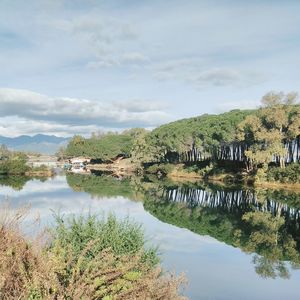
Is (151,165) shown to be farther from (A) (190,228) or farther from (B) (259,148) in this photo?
(A) (190,228)

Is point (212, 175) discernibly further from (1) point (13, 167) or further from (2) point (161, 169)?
(1) point (13, 167)

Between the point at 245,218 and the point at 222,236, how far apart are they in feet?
27.1

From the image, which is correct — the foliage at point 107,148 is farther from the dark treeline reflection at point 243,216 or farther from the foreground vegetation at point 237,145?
the dark treeline reflection at point 243,216

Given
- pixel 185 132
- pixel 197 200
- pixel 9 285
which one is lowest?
pixel 197 200

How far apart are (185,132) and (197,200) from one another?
41.9 m

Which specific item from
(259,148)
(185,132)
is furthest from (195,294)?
(185,132)

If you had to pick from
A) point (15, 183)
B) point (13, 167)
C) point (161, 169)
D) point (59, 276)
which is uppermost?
point (59, 276)

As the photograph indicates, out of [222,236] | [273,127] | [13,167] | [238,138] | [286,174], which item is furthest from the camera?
[13,167]

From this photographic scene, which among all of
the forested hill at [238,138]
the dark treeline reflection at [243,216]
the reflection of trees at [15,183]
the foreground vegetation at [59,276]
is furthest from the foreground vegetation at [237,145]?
the foreground vegetation at [59,276]

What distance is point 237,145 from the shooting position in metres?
79.2

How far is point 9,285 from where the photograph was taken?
8359mm

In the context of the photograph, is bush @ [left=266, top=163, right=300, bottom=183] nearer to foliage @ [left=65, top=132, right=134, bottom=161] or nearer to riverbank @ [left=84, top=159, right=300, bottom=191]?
riverbank @ [left=84, top=159, right=300, bottom=191]

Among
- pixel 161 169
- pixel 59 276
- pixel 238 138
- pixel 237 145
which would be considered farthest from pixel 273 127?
pixel 59 276

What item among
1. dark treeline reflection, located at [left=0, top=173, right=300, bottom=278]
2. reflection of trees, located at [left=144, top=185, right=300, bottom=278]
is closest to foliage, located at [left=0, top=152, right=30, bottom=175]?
dark treeline reflection, located at [left=0, top=173, right=300, bottom=278]
